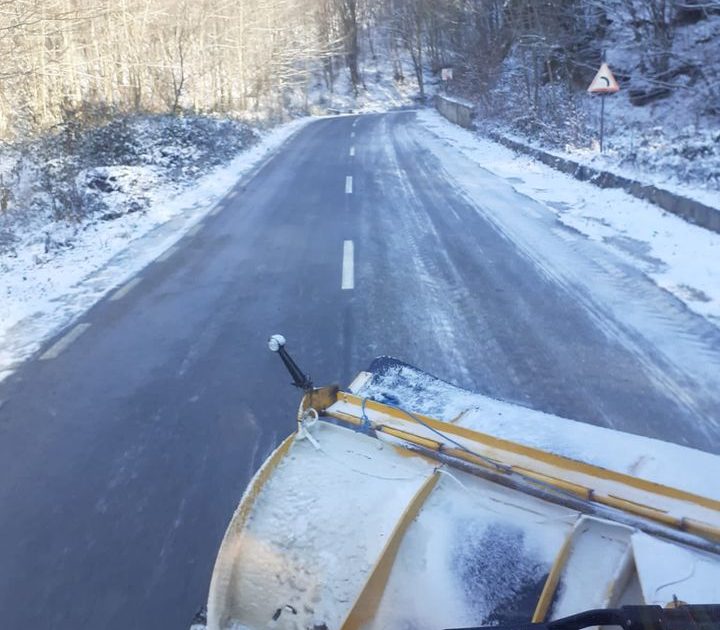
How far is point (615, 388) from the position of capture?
5004mm

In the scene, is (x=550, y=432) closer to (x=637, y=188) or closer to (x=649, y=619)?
(x=649, y=619)

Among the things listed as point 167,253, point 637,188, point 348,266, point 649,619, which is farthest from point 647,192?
point 649,619

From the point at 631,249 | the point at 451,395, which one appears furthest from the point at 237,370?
the point at 631,249

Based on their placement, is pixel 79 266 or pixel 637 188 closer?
pixel 79 266

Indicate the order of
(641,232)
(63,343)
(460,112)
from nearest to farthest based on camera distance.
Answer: (63,343)
(641,232)
(460,112)

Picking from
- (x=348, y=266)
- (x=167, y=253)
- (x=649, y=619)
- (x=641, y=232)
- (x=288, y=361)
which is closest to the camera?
(x=649, y=619)

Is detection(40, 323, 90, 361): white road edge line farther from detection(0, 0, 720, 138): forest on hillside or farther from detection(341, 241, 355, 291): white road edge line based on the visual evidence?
detection(0, 0, 720, 138): forest on hillside

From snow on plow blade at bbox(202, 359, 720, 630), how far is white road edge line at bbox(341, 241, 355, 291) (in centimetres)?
513

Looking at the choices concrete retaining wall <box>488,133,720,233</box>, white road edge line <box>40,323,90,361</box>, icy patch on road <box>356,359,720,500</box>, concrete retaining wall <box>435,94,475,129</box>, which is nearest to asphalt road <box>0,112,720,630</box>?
white road edge line <box>40,323,90,361</box>

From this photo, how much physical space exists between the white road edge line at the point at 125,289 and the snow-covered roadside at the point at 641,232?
6.59m

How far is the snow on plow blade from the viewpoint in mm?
1941

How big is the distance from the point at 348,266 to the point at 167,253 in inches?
138

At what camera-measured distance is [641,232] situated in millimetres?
9398

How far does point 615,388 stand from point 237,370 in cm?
Answer: 324
